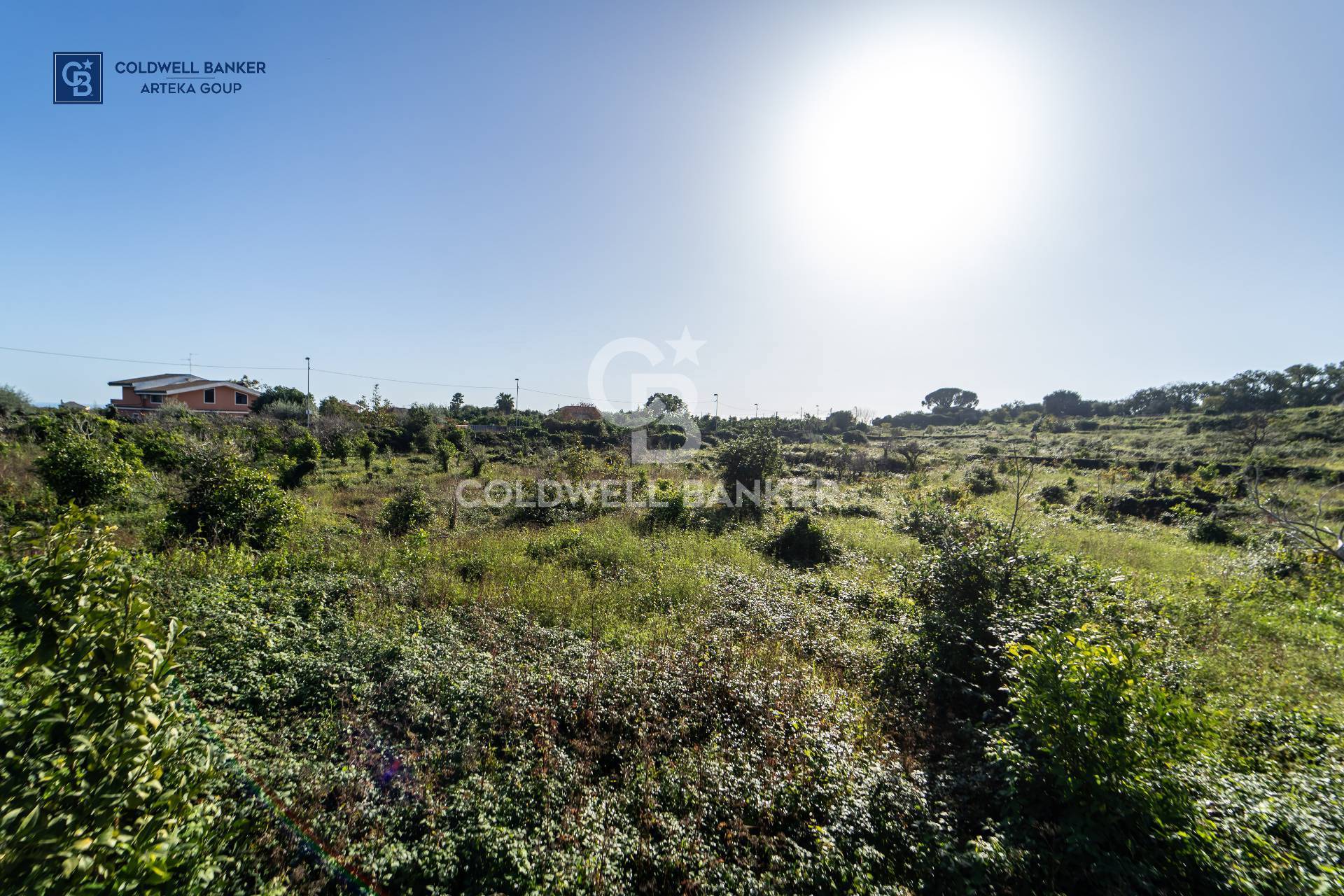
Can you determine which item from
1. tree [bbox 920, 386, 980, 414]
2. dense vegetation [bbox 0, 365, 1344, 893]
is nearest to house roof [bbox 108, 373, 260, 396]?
dense vegetation [bbox 0, 365, 1344, 893]

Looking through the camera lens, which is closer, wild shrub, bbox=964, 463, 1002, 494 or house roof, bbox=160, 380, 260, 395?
wild shrub, bbox=964, 463, 1002, 494

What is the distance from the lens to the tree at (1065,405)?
166ft

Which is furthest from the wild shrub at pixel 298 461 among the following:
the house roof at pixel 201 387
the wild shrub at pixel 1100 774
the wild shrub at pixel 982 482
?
the wild shrub at pixel 982 482

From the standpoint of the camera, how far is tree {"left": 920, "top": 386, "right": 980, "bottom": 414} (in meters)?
62.7

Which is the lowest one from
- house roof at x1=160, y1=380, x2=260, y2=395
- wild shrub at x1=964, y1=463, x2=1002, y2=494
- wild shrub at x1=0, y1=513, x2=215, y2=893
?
wild shrub at x1=964, y1=463, x2=1002, y2=494

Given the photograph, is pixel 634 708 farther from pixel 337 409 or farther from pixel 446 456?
pixel 337 409

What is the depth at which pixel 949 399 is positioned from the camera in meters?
64.1

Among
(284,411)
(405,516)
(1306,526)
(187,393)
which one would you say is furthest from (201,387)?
(1306,526)

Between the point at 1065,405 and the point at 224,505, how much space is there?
68978 millimetres

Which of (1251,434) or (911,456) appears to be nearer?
(1251,434)

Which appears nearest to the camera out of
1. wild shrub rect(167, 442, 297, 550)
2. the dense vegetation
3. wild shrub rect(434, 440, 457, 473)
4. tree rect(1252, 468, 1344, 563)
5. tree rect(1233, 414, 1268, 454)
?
the dense vegetation

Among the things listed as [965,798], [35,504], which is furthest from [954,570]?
[35,504]

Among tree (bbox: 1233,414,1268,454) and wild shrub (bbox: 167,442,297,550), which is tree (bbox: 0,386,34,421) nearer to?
wild shrub (bbox: 167,442,297,550)

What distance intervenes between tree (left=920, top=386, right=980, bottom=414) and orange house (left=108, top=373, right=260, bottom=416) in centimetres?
7099
